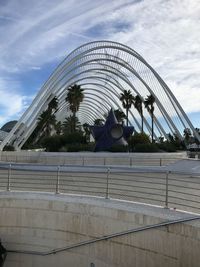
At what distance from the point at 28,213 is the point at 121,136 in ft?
115

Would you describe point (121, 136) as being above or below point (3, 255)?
above

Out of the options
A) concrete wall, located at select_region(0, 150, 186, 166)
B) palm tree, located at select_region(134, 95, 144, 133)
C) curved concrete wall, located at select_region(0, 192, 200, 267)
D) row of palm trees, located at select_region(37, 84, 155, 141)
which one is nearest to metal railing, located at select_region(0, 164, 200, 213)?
curved concrete wall, located at select_region(0, 192, 200, 267)

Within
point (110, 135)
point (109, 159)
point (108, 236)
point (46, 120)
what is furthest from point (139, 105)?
point (108, 236)

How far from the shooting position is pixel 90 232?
10.0 metres

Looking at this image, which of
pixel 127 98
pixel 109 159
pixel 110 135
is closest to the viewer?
pixel 109 159

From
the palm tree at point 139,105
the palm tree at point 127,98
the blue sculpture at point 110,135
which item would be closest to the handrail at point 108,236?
the blue sculpture at point 110,135

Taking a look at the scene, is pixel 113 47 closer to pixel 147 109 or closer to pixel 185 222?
pixel 147 109

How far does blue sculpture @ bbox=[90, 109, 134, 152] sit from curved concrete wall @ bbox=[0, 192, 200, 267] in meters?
32.5

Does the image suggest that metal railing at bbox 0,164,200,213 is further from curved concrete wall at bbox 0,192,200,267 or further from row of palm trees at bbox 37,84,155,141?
row of palm trees at bbox 37,84,155,141

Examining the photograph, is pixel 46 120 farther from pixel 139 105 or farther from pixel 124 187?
pixel 124 187

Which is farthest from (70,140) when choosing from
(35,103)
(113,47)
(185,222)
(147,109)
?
(185,222)

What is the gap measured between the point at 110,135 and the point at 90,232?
117 ft

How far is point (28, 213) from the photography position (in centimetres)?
1084

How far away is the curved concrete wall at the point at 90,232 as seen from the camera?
331 inches
